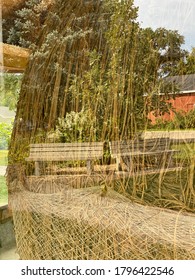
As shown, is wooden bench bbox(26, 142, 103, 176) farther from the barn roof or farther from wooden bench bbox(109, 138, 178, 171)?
the barn roof

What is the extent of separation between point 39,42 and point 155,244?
34.5 inches

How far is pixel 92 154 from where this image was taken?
55.9 inches

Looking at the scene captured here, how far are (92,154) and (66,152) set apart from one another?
0.11 m

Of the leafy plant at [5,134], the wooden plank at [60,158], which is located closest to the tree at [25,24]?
the leafy plant at [5,134]

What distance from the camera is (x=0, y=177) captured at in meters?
1.64

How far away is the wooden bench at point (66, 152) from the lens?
1.42 meters

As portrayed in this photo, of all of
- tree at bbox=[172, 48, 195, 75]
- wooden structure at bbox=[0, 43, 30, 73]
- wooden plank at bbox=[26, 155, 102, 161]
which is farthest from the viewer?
wooden structure at bbox=[0, 43, 30, 73]

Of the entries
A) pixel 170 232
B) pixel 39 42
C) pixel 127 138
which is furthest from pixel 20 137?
pixel 170 232

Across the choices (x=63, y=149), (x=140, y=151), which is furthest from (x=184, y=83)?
(x=63, y=149)

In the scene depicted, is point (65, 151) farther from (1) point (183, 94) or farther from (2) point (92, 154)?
(1) point (183, 94)

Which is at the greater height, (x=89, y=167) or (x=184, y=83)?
(x=184, y=83)

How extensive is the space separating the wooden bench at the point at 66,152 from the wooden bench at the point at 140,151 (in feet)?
0.23

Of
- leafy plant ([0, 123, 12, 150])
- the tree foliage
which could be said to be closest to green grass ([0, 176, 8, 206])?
leafy plant ([0, 123, 12, 150])

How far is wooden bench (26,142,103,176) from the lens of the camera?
1418 millimetres
